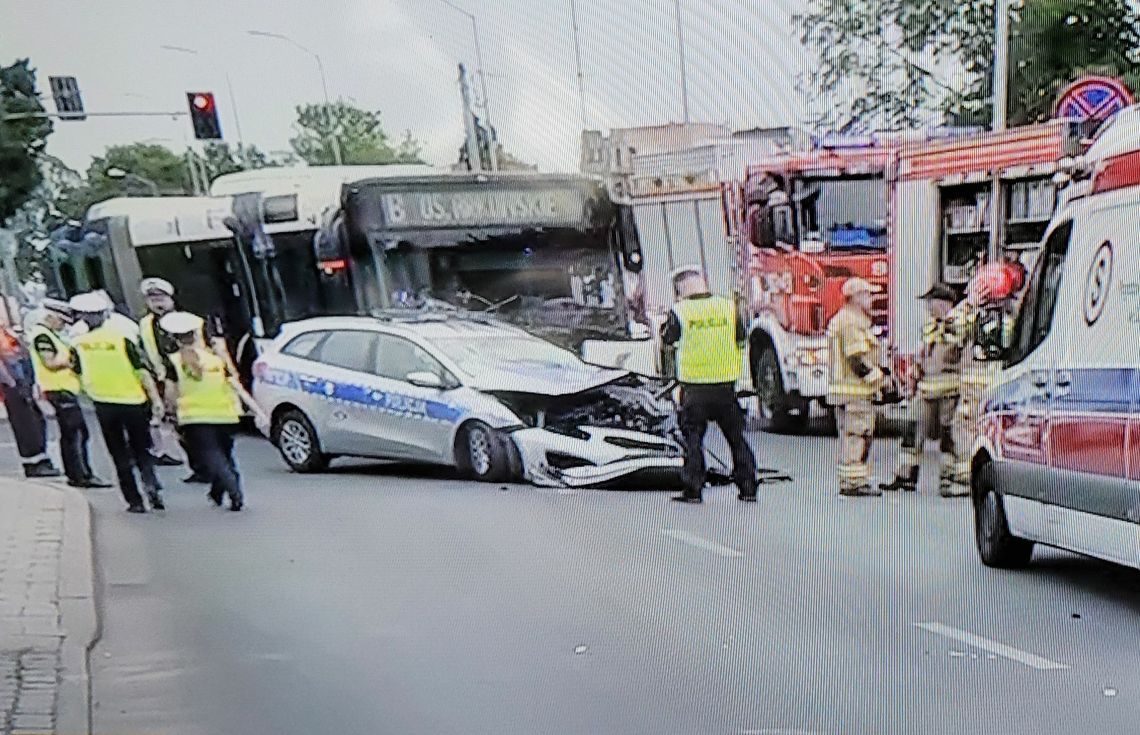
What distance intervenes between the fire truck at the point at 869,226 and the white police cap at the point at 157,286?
139 centimetres

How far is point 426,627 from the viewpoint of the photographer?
9.75 ft

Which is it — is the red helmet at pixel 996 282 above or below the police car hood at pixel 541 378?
above

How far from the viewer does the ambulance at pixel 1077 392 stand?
2840 mm

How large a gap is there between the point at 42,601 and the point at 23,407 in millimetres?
512

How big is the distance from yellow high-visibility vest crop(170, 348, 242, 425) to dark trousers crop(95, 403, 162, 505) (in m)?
0.10

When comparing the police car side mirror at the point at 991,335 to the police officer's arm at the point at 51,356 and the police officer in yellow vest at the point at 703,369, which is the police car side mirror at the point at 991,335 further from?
the police officer's arm at the point at 51,356

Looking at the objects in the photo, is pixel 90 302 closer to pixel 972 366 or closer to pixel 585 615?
pixel 585 615

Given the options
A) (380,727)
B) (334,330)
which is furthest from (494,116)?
(380,727)

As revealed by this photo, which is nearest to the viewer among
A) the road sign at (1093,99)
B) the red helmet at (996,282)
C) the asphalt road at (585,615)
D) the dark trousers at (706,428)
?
the asphalt road at (585,615)

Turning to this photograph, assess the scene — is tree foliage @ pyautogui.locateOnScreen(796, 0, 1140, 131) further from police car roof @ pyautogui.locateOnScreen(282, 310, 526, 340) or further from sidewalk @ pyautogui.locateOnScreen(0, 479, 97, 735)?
sidewalk @ pyautogui.locateOnScreen(0, 479, 97, 735)

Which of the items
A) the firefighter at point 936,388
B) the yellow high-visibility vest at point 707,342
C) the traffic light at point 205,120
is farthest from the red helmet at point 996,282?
the traffic light at point 205,120

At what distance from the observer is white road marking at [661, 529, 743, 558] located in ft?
10.1

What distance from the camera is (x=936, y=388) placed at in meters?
3.22

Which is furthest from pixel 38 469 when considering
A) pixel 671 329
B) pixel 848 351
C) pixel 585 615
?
pixel 848 351
